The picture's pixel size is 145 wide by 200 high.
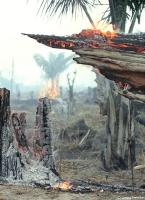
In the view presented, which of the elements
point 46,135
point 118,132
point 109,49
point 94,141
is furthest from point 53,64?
point 109,49

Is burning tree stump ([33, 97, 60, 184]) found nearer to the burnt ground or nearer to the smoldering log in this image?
the burnt ground

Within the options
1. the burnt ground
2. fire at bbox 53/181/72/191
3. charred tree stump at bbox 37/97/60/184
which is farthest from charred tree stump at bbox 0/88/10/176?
fire at bbox 53/181/72/191

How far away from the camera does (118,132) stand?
10.4 metres

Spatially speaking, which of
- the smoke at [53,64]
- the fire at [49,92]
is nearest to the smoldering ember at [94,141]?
the fire at [49,92]

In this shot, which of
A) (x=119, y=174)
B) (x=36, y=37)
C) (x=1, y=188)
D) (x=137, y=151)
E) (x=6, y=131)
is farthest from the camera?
(x=137, y=151)

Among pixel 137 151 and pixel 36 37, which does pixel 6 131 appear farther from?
pixel 137 151

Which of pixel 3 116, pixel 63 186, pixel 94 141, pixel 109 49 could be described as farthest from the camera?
pixel 94 141

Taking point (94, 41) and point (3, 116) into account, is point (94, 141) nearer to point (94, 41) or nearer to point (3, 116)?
point (3, 116)

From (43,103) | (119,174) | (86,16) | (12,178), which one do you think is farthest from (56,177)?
(86,16)

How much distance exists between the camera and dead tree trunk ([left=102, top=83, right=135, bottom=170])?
33.9ft

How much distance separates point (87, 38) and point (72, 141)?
9.54m

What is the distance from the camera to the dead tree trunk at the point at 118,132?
1034 centimetres

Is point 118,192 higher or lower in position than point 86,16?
lower

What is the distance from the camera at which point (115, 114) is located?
34.1ft
